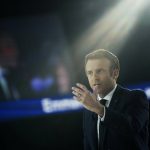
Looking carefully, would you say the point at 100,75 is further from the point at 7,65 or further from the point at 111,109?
the point at 7,65

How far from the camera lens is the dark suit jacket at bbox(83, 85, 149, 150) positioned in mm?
1518

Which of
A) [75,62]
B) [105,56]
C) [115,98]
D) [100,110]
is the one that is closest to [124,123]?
[100,110]

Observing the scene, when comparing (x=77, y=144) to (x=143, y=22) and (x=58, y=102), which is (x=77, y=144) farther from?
(x=143, y=22)

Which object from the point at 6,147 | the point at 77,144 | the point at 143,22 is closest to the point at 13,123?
the point at 6,147

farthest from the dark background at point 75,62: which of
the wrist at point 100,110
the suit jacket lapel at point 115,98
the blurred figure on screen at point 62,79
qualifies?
the wrist at point 100,110

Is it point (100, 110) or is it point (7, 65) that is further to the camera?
point (7, 65)

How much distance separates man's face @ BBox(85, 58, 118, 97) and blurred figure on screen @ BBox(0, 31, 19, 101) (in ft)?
9.49

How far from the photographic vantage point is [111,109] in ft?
5.30

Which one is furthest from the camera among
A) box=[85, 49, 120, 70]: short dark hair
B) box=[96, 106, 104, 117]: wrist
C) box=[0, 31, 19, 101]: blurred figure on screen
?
box=[0, 31, 19, 101]: blurred figure on screen

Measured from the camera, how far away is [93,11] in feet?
16.2

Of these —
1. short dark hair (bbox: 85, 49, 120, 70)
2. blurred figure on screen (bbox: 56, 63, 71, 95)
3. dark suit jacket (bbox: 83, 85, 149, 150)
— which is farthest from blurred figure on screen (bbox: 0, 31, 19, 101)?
short dark hair (bbox: 85, 49, 120, 70)

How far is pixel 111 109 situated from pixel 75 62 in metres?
3.30

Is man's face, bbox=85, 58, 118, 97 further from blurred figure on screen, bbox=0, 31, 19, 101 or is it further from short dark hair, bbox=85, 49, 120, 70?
blurred figure on screen, bbox=0, 31, 19, 101

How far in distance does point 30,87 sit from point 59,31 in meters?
0.82
